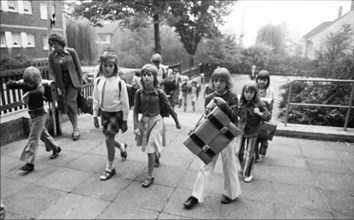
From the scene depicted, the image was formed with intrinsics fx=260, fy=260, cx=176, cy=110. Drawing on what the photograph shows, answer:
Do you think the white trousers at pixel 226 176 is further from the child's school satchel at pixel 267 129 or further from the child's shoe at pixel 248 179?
the child's school satchel at pixel 267 129

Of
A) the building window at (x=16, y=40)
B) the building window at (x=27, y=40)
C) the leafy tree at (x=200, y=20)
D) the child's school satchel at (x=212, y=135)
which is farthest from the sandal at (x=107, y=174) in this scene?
the building window at (x=27, y=40)

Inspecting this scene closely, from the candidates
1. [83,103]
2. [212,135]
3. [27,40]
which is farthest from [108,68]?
[27,40]

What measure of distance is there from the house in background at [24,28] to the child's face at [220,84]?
22544 millimetres

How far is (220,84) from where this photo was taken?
2797 mm

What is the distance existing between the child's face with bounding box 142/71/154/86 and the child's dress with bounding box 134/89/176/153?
13 cm

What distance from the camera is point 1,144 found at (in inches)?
186

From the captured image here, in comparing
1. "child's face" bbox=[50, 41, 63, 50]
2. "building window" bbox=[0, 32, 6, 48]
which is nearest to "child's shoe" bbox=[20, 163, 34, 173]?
"child's face" bbox=[50, 41, 63, 50]

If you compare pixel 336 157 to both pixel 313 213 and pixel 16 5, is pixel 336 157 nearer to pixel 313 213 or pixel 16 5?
pixel 313 213

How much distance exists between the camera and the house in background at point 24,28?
21.8 metres

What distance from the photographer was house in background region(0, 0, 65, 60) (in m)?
21.8

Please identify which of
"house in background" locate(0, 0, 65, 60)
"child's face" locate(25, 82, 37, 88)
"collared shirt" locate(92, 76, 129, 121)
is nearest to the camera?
"collared shirt" locate(92, 76, 129, 121)

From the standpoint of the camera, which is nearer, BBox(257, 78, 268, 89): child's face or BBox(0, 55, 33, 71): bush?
BBox(257, 78, 268, 89): child's face

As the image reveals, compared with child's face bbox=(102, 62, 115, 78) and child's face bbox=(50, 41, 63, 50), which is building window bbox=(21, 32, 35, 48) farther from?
child's face bbox=(102, 62, 115, 78)

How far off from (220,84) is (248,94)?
0.65 metres
